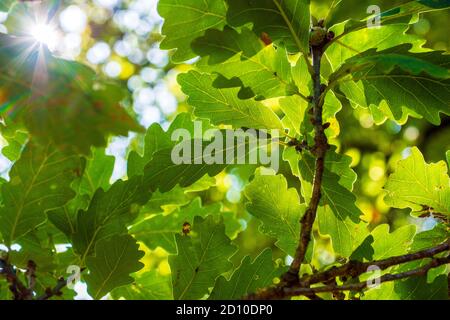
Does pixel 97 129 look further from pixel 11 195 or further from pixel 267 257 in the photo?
pixel 267 257

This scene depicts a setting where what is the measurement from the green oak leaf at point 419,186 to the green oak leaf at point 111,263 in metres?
0.80

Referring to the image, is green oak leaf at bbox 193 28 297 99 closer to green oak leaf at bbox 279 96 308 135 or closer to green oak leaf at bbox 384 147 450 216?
green oak leaf at bbox 279 96 308 135

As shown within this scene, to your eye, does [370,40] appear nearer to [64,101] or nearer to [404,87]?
[404,87]

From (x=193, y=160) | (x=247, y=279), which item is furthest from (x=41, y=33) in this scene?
(x=247, y=279)

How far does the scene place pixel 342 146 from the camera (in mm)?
7273

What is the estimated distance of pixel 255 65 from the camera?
159 cm

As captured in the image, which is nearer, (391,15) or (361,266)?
(361,266)

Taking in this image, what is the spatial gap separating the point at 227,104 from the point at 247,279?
520 mm

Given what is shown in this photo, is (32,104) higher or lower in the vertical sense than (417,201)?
higher

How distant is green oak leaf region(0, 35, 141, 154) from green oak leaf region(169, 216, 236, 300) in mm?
603

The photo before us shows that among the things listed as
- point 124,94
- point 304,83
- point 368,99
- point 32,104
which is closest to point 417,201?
point 368,99

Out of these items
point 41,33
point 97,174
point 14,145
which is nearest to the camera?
point 41,33

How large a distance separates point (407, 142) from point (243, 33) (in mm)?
6526
